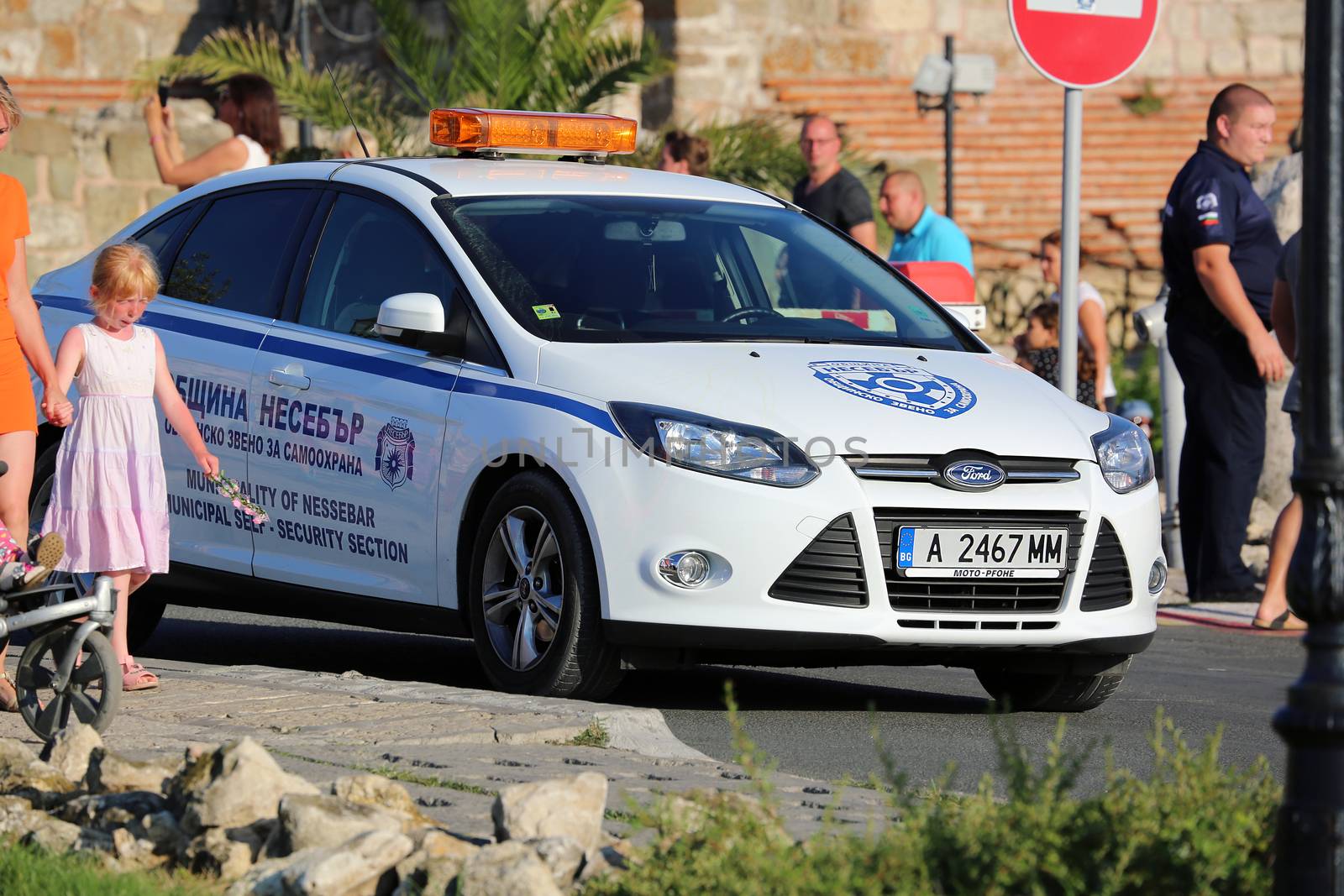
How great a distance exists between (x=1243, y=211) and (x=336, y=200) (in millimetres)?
4536

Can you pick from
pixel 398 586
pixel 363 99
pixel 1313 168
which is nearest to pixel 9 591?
pixel 398 586

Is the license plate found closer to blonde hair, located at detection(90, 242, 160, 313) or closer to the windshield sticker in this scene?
the windshield sticker

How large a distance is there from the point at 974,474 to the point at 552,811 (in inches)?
103

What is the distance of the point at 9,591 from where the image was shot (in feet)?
20.3

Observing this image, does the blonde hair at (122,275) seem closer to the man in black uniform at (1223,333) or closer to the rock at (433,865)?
the rock at (433,865)

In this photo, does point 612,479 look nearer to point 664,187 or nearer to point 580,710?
point 580,710

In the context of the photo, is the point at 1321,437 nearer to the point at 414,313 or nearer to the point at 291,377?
the point at 414,313

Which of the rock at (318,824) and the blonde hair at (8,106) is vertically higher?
the blonde hair at (8,106)

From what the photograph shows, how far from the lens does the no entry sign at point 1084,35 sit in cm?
890

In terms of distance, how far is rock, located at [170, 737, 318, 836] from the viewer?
453 centimetres

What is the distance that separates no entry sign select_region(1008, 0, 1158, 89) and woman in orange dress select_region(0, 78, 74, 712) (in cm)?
386

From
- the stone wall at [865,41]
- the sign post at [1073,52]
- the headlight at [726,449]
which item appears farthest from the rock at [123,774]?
the stone wall at [865,41]

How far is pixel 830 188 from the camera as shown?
12.1 meters

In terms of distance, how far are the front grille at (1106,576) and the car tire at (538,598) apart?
4.63 ft
